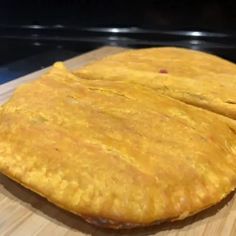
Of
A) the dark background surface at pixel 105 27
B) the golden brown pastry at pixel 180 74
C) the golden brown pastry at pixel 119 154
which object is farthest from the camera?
the dark background surface at pixel 105 27

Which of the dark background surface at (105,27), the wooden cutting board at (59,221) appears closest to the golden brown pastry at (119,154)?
the wooden cutting board at (59,221)

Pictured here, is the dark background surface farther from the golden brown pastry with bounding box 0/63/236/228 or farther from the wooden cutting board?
the wooden cutting board

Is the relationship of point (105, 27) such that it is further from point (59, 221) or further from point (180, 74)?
point (59, 221)

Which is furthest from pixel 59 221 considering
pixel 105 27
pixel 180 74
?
pixel 105 27

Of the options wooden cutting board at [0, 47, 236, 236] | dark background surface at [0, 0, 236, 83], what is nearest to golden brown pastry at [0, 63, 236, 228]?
wooden cutting board at [0, 47, 236, 236]

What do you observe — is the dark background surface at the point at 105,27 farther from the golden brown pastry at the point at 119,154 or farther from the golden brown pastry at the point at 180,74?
the golden brown pastry at the point at 119,154

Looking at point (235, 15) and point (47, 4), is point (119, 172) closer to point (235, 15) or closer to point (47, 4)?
point (235, 15)
